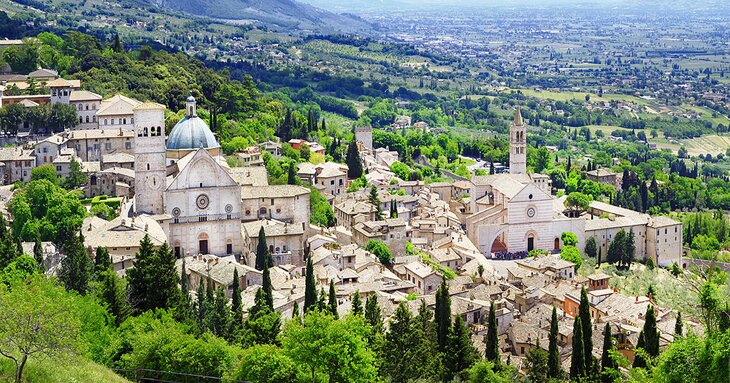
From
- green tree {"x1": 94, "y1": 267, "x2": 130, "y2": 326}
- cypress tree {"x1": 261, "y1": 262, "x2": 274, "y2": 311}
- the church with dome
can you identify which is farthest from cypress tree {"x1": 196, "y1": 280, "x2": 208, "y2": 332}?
the church with dome

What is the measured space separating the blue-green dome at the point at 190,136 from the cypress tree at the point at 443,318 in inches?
793

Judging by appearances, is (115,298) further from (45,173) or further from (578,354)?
(45,173)

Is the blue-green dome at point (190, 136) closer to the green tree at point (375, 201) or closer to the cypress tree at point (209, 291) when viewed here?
the cypress tree at point (209, 291)

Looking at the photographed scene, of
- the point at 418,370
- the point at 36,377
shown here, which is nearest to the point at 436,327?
the point at 418,370

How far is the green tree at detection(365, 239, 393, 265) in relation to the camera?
5631cm

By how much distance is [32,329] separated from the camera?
25.8 m

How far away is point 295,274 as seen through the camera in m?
51.2

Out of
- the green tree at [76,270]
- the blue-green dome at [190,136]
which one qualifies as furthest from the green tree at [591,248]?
the green tree at [76,270]

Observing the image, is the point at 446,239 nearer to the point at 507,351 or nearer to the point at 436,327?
the point at 507,351

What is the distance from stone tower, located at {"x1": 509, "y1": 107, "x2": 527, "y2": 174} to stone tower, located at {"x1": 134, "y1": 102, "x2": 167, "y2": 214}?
98.4 ft

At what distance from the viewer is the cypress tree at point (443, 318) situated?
3975 centimetres

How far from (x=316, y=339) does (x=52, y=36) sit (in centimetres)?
6419

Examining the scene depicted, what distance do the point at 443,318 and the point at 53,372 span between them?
17.2 meters

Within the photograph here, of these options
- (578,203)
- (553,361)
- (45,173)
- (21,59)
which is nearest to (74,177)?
(45,173)
